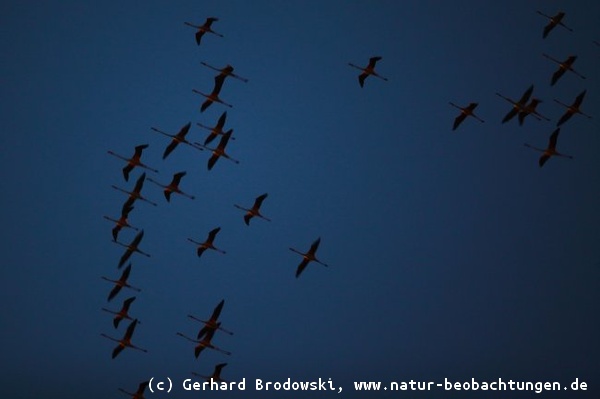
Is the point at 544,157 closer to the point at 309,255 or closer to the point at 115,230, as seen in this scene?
the point at 309,255

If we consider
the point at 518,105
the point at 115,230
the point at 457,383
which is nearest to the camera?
the point at 518,105

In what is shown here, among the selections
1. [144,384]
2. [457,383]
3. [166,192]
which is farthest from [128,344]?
[457,383]

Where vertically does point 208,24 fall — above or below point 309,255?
above

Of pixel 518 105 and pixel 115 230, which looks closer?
pixel 518 105

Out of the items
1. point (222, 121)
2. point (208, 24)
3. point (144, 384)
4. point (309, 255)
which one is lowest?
point (144, 384)

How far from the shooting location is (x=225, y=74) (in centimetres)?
5350

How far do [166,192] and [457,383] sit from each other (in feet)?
57.1

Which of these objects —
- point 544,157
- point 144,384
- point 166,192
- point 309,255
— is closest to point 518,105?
point 544,157

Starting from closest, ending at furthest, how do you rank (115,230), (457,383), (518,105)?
(518,105) < (115,230) < (457,383)

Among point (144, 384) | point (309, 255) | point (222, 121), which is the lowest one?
point (144, 384)

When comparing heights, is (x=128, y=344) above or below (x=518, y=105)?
below

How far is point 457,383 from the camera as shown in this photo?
63.3 metres

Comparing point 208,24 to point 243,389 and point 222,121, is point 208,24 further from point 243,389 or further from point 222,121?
point 243,389

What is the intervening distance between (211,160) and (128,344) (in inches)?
328
